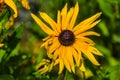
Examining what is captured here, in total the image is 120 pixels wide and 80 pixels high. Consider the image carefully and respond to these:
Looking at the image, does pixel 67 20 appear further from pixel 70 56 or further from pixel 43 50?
pixel 43 50

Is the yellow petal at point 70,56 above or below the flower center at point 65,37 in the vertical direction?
below

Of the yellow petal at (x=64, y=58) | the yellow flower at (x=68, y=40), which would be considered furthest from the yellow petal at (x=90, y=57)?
the yellow petal at (x=64, y=58)

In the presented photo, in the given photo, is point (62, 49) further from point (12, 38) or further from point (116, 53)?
point (116, 53)

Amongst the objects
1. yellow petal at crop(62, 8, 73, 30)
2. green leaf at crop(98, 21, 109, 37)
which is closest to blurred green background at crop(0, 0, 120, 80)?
green leaf at crop(98, 21, 109, 37)

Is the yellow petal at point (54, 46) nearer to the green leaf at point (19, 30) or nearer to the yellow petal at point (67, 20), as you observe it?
the yellow petal at point (67, 20)

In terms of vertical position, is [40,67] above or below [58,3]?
below

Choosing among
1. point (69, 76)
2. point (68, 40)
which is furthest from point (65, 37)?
point (69, 76)

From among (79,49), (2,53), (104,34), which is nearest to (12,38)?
(2,53)

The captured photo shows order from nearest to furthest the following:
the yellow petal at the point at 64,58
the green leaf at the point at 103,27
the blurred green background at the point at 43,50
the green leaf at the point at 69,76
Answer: the yellow petal at the point at 64,58, the green leaf at the point at 69,76, the blurred green background at the point at 43,50, the green leaf at the point at 103,27
